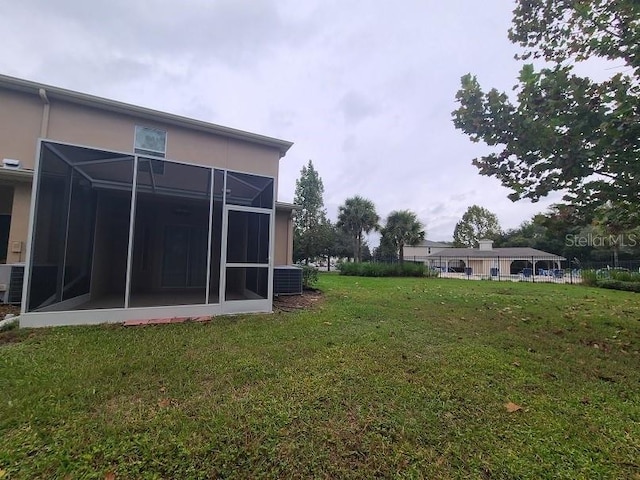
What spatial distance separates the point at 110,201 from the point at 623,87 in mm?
9762

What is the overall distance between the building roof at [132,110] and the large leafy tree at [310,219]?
19090mm

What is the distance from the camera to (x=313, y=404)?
8.66 feet

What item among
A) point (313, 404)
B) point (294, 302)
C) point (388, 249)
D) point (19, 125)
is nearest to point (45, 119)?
point (19, 125)

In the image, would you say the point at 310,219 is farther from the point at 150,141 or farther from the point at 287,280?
the point at 287,280

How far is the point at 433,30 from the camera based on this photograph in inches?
297

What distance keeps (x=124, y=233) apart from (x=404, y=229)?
20226 mm

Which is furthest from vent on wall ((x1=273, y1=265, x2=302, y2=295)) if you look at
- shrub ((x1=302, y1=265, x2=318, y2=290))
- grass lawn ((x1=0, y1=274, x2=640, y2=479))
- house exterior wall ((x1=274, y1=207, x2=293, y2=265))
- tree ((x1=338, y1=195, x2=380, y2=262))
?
tree ((x1=338, y1=195, x2=380, y2=262))

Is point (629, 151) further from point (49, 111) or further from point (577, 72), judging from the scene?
point (49, 111)

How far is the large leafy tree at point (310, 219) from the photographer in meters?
31.6

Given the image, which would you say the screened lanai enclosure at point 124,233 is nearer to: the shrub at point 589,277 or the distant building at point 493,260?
the shrub at point 589,277

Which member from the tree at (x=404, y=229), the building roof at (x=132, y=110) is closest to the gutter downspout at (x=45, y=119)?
the building roof at (x=132, y=110)

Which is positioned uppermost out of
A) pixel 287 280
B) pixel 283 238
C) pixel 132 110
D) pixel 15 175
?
pixel 132 110

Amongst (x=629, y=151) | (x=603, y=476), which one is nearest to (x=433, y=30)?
(x=629, y=151)

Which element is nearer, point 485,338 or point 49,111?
point 485,338
